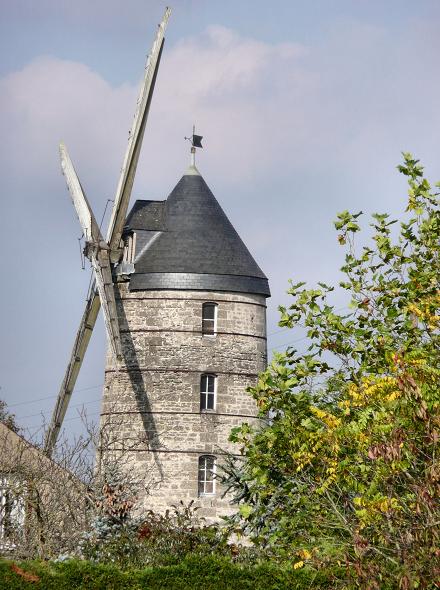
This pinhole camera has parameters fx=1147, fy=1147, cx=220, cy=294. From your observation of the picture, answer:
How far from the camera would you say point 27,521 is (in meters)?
22.4

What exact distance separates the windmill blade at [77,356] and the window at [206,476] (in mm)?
5118

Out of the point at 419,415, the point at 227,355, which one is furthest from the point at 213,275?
the point at 419,415

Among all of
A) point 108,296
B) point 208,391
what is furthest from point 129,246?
point 208,391

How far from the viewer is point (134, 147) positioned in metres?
31.9

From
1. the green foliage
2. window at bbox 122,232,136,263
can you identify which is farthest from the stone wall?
the green foliage

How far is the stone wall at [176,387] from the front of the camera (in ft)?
98.4

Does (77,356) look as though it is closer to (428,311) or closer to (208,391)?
(208,391)

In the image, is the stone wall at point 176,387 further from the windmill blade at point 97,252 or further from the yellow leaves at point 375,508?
the yellow leaves at point 375,508

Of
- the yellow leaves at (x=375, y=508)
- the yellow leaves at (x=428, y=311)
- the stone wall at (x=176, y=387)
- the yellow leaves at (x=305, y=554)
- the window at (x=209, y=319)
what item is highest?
the window at (x=209, y=319)

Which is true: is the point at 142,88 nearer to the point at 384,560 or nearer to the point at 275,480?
the point at 275,480

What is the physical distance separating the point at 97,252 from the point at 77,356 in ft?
11.6

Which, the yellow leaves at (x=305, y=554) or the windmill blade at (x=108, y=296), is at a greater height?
the windmill blade at (x=108, y=296)

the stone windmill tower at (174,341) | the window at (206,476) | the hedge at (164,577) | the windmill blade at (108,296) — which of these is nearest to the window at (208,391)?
the stone windmill tower at (174,341)

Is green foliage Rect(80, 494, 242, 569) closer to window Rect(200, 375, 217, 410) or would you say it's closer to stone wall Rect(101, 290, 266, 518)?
stone wall Rect(101, 290, 266, 518)
